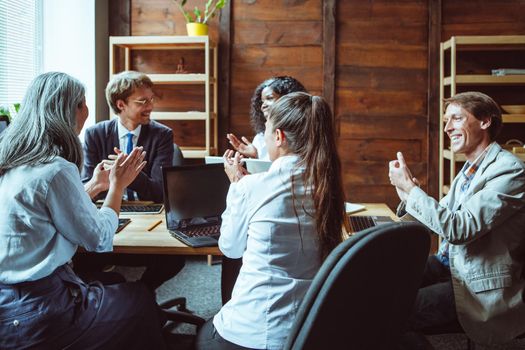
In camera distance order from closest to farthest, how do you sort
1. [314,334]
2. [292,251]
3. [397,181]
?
[314,334] → [292,251] → [397,181]

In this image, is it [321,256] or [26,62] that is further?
[26,62]

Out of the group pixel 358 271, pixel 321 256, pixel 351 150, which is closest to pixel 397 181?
pixel 321 256

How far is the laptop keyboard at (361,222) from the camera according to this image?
216cm

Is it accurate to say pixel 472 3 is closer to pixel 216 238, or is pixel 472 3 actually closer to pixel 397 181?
pixel 397 181

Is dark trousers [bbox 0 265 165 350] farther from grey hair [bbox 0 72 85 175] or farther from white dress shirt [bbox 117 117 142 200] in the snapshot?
white dress shirt [bbox 117 117 142 200]

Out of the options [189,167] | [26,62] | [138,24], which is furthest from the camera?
[138,24]

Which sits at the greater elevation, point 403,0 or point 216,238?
point 403,0

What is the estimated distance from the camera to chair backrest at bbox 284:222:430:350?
36.3 inches

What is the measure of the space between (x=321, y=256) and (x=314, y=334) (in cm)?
53

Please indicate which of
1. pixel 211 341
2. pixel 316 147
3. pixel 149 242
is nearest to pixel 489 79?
pixel 316 147

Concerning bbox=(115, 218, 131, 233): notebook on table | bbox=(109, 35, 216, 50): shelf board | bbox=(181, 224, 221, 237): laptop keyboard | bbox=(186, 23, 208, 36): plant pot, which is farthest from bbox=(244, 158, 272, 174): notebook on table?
bbox=(186, 23, 208, 36): plant pot

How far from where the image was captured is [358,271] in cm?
93

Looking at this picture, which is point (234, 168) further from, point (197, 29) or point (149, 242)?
point (197, 29)

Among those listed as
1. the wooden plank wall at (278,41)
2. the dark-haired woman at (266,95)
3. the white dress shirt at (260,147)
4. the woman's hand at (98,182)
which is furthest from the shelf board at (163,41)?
the woman's hand at (98,182)
